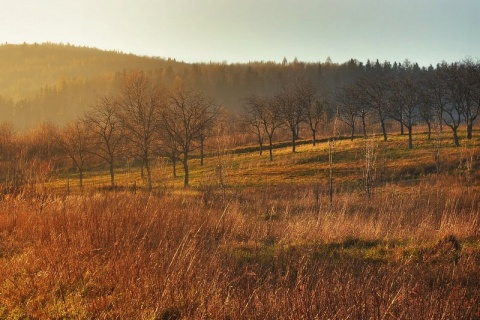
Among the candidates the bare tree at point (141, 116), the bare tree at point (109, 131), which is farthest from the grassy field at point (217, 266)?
the bare tree at point (109, 131)

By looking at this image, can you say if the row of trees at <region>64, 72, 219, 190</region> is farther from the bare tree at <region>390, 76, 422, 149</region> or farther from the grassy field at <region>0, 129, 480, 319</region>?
the grassy field at <region>0, 129, 480, 319</region>

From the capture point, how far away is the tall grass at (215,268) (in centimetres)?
391

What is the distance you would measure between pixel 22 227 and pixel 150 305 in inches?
172

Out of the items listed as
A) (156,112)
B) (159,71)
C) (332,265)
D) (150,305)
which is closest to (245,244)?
(332,265)

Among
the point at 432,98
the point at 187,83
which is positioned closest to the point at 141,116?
the point at 432,98

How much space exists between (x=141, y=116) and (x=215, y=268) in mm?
36582

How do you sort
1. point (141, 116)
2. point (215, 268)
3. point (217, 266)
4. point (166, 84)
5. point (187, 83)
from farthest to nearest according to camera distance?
point (187, 83) → point (166, 84) → point (141, 116) → point (217, 266) → point (215, 268)

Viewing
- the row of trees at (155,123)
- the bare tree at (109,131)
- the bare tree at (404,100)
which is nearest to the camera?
the row of trees at (155,123)

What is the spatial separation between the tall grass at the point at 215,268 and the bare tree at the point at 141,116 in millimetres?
30359

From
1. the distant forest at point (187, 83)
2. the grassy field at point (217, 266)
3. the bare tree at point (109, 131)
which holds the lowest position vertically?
the grassy field at point (217, 266)

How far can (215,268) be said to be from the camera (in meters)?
5.04

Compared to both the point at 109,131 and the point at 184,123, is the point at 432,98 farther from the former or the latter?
the point at 109,131

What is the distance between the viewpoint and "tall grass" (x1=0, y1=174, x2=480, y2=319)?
12.8 feet

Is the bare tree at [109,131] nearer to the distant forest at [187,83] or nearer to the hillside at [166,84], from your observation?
the hillside at [166,84]
